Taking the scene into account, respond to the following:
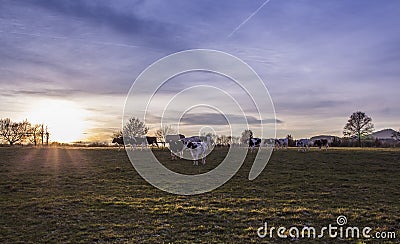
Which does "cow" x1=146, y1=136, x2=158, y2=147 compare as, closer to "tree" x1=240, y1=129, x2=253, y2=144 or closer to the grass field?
"tree" x1=240, y1=129, x2=253, y2=144

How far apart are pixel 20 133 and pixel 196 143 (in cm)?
4706

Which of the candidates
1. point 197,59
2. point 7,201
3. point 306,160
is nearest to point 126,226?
point 7,201

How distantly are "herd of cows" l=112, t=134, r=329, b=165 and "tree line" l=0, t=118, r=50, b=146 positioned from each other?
12.4m

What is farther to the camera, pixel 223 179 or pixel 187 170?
pixel 187 170

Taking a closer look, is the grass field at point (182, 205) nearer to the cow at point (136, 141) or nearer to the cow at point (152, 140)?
the cow at point (136, 141)

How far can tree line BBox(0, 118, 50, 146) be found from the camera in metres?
59.6

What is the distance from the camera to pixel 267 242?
10336 mm

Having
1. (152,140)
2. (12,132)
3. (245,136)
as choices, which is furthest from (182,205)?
(12,132)

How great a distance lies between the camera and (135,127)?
5981cm

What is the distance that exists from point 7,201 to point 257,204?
10915 millimetres

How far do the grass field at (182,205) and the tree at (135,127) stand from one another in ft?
109

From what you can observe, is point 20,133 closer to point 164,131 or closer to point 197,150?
point 164,131

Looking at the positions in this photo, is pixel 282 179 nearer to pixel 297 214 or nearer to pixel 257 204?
pixel 257 204

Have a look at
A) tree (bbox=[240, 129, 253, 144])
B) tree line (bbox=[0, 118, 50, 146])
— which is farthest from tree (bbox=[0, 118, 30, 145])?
tree (bbox=[240, 129, 253, 144])
